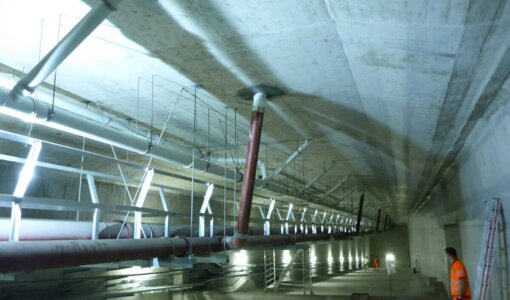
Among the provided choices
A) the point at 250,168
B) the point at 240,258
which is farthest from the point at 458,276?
the point at 240,258

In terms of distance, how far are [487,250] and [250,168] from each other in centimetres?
347

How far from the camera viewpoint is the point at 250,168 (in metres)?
5.94

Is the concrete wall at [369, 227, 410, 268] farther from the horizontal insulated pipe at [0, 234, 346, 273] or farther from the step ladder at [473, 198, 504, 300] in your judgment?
the horizontal insulated pipe at [0, 234, 346, 273]

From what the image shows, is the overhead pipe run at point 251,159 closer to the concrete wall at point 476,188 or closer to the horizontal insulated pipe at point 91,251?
the horizontal insulated pipe at point 91,251

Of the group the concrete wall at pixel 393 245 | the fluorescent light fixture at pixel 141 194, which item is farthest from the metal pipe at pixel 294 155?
the concrete wall at pixel 393 245

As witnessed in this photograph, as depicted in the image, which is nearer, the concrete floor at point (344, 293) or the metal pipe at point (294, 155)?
the metal pipe at point (294, 155)

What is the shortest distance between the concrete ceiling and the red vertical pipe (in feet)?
1.74

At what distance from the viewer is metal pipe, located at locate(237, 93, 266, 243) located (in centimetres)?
575

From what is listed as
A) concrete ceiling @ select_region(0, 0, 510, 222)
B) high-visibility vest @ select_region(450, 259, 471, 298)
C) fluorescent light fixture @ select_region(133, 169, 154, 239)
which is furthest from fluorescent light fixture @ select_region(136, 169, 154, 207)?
high-visibility vest @ select_region(450, 259, 471, 298)

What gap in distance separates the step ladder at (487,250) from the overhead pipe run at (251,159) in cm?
329

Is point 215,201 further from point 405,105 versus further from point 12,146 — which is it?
point 405,105

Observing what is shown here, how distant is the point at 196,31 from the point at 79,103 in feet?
10.3

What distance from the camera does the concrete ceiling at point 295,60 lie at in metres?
3.61

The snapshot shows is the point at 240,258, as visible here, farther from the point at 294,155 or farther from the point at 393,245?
the point at 393,245
